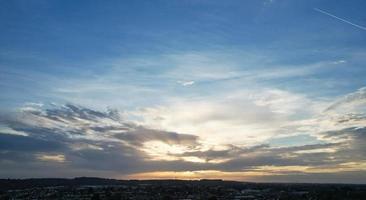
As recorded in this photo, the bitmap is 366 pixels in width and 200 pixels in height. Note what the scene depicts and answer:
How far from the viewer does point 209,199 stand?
118 metres

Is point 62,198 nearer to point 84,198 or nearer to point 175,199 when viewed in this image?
point 84,198

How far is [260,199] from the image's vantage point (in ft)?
406

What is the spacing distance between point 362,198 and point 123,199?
6047cm

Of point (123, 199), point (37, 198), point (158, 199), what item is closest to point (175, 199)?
point (158, 199)

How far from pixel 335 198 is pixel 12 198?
8394 centimetres

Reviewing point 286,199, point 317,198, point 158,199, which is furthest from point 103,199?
point 317,198

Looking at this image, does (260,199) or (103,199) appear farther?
(260,199)

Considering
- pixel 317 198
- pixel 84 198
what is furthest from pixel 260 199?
pixel 84 198

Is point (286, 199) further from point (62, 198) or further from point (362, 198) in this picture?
point (62, 198)

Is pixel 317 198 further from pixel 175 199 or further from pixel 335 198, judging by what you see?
pixel 175 199

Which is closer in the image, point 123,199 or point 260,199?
point 123,199

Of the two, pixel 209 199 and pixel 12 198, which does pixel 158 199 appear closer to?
pixel 209 199

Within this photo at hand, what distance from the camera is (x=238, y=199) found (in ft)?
402

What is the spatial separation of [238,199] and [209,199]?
9016 millimetres
